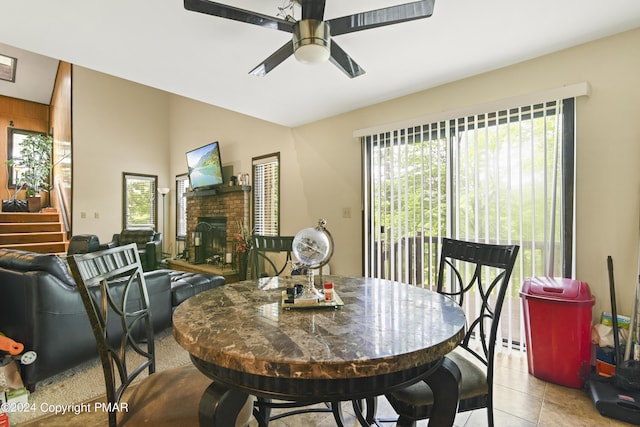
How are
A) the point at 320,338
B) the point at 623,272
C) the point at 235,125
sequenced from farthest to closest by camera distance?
the point at 235,125
the point at 623,272
the point at 320,338

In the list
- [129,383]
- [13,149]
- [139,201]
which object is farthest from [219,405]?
[13,149]

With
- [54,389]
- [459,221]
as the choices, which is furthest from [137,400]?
[459,221]

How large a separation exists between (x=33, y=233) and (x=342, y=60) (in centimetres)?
704

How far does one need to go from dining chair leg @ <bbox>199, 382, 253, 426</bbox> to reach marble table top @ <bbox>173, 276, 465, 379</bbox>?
13 centimetres

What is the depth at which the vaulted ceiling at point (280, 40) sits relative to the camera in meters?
1.87

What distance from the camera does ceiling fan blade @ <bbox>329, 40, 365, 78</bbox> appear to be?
6.12 feet

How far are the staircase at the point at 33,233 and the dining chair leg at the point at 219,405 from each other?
6.53 metres

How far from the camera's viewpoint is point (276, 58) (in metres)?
1.94

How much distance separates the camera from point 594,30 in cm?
215

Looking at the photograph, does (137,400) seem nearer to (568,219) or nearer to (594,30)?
(568,219)

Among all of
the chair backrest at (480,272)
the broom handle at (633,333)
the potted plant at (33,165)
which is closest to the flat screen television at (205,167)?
the potted plant at (33,165)

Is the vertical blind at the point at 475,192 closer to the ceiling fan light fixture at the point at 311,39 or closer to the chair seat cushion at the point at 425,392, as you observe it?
the chair seat cushion at the point at 425,392

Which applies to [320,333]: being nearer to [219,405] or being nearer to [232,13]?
[219,405]

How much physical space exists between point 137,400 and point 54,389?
1.63 m
